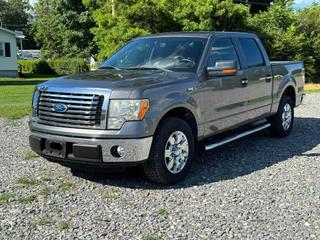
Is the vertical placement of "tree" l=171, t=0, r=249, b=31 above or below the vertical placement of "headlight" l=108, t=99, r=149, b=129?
above

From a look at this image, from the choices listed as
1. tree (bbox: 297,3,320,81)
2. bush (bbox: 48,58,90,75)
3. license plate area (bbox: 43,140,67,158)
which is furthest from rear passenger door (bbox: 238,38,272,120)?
bush (bbox: 48,58,90,75)

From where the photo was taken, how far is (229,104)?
6418 millimetres

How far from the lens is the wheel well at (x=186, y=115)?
5493 mm

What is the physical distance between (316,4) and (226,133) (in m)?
27.3

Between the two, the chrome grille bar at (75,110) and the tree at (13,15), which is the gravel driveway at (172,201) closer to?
the chrome grille bar at (75,110)

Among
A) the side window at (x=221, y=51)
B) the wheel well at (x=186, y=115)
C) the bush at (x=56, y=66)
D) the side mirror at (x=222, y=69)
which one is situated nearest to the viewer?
the wheel well at (x=186, y=115)

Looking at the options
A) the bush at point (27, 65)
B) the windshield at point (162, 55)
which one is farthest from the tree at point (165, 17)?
the bush at point (27, 65)

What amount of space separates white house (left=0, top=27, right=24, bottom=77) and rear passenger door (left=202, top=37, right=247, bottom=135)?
96.9ft

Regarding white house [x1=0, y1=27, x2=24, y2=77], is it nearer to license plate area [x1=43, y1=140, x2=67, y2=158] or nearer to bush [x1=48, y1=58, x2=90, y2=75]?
bush [x1=48, y1=58, x2=90, y2=75]

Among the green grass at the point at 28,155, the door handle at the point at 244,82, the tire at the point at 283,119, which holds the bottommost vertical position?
the green grass at the point at 28,155

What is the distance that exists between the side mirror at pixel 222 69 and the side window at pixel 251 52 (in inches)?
53.4

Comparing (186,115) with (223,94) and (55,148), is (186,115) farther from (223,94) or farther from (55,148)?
(55,148)

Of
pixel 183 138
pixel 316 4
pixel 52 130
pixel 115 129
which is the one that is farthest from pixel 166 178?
pixel 316 4

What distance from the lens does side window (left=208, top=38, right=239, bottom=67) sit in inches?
244
